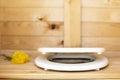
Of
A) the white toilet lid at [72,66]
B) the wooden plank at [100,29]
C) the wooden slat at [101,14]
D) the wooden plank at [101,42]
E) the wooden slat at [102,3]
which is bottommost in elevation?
the white toilet lid at [72,66]

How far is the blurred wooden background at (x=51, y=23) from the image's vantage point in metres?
1.53

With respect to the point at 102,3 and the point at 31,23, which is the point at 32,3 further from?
the point at 102,3

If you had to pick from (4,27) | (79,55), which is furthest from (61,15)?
(4,27)

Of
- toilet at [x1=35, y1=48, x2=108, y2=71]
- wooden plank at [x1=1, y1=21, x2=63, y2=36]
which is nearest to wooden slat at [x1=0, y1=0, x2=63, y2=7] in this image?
wooden plank at [x1=1, y1=21, x2=63, y2=36]

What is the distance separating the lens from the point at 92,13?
1534 millimetres

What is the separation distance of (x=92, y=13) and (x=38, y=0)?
41cm

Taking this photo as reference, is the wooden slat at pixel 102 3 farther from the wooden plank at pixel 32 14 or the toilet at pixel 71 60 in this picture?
the toilet at pixel 71 60

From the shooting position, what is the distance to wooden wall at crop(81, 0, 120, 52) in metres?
1.53

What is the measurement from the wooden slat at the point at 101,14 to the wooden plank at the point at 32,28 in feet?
0.66

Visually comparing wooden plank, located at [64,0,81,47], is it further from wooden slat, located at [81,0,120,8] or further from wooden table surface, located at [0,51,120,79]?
wooden table surface, located at [0,51,120,79]

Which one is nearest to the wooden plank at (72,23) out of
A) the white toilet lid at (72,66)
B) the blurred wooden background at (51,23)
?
the blurred wooden background at (51,23)

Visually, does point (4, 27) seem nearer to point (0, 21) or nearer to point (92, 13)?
point (0, 21)

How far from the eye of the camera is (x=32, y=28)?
5.10 ft

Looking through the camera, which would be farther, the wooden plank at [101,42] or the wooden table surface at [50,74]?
the wooden plank at [101,42]
